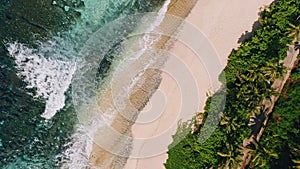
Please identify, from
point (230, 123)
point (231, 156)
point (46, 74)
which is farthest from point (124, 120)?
point (231, 156)

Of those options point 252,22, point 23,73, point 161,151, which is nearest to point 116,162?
point 161,151

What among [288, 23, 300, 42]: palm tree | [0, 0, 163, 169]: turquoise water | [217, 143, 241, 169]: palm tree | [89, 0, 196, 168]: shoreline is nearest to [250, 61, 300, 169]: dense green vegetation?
[217, 143, 241, 169]: palm tree

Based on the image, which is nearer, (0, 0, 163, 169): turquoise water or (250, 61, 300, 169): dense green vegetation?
(250, 61, 300, 169): dense green vegetation

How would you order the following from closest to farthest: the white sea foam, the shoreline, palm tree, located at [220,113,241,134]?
1. palm tree, located at [220,113,241,134]
2. the shoreline
3. the white sea foam

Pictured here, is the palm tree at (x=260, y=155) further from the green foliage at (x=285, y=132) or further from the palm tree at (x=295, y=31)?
the palm tree at (x=295, y=31)

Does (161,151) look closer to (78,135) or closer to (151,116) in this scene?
(151,116)

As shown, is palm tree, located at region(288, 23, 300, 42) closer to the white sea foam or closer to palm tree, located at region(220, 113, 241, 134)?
palm tree, located at region(220, 113, 241, 134)

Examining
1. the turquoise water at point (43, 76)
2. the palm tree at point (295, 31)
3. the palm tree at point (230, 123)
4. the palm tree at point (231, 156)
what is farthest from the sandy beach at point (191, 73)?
the turquoise water at point (43, 76)
